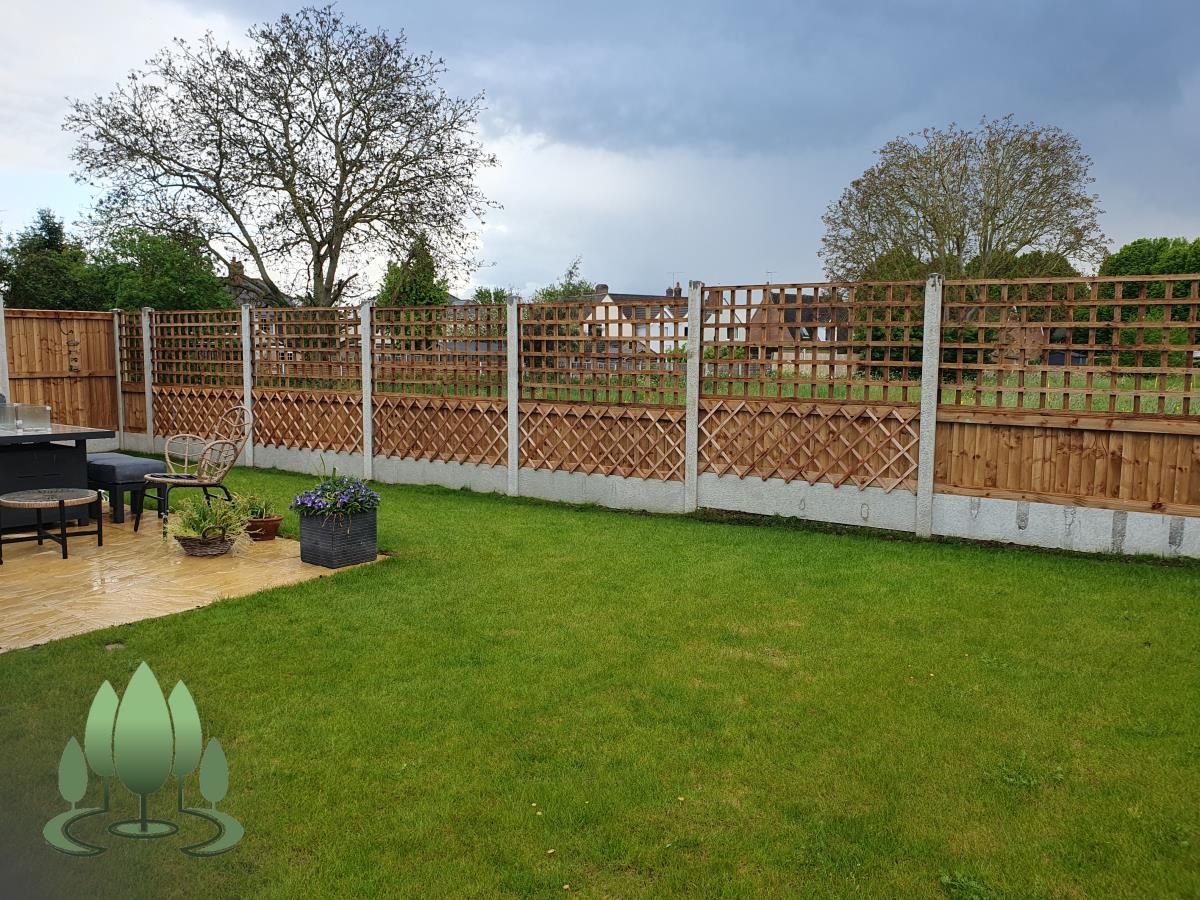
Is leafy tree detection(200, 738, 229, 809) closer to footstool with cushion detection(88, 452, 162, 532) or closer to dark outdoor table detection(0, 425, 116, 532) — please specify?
dark outdoor table detection(0, 425, 116, 532)

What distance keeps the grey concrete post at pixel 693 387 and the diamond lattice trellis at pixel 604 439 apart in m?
0.10

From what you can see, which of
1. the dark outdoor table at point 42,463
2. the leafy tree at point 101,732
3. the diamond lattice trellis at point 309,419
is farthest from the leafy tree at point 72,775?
the diamond lattice trellis at point 309,419

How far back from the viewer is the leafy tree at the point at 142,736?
4.95 feet

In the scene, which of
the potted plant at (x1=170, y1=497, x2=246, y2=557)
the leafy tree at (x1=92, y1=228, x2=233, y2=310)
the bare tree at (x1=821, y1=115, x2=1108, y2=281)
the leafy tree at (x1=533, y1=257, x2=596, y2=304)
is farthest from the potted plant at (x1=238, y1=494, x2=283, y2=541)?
the leafy tree at (x1=533, y1=257, x2=596, y2=304)

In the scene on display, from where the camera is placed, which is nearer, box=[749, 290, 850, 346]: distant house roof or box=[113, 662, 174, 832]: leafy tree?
box=[113, 662, 174, 832]: leafy tree

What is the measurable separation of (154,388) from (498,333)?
20.1 ft

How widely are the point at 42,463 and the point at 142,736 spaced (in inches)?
266

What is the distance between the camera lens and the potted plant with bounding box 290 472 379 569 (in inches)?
242

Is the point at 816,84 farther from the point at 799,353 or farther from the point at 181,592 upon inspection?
the point at 181,592

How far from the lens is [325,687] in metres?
3.98

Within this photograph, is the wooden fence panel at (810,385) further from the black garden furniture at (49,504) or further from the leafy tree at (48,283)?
the leafy tree at (48,283)

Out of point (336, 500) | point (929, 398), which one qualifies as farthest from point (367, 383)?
point (929, 398)

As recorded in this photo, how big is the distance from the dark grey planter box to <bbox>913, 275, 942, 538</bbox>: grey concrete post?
4.26 metres

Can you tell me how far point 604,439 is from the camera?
8594 mm
